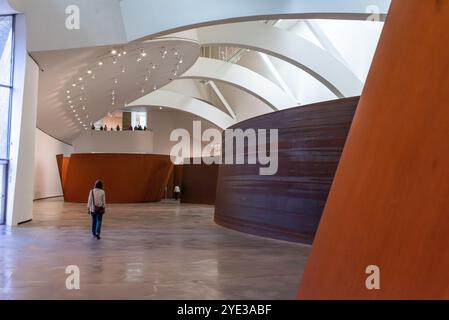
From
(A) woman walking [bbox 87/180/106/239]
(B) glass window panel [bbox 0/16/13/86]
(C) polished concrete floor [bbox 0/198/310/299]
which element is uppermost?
(B) glass window panel [bbox 0/16/13/86]

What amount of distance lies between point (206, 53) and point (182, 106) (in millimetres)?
4967

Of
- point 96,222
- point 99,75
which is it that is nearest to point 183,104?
point 99,75

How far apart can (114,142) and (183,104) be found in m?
10.4

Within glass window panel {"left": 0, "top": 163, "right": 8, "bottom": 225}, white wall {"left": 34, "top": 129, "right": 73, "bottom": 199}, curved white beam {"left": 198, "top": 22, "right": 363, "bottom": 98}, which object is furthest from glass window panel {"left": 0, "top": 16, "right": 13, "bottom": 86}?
white wall {"left": 34, "top": 129, "right": 73, "bottom": 199}

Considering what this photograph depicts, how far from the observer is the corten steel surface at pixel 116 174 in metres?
27.4

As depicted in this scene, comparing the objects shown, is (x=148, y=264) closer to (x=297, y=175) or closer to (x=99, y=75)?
(x=297, y=175)

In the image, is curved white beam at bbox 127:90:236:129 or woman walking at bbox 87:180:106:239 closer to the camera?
woman walking at bbox 87:180:106:239

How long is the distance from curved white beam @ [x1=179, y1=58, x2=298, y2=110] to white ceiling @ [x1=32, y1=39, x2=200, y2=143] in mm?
3607

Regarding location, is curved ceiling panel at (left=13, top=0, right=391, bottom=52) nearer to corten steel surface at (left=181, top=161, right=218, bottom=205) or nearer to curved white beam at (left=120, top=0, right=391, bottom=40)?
curved white beam at (left=120, top=0, right=391, bottom=40)

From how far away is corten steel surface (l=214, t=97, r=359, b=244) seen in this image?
10.1 m

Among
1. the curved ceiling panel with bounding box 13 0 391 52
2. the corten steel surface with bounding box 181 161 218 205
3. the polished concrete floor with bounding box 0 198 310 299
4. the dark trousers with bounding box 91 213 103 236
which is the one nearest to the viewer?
the polished concrete floor with bounding box 0 198 310 299

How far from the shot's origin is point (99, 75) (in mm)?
22766

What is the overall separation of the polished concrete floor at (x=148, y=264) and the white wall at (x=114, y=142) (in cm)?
3254

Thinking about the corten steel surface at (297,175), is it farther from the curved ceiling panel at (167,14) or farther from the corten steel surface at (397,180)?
the corten steel surface at (397,180)
